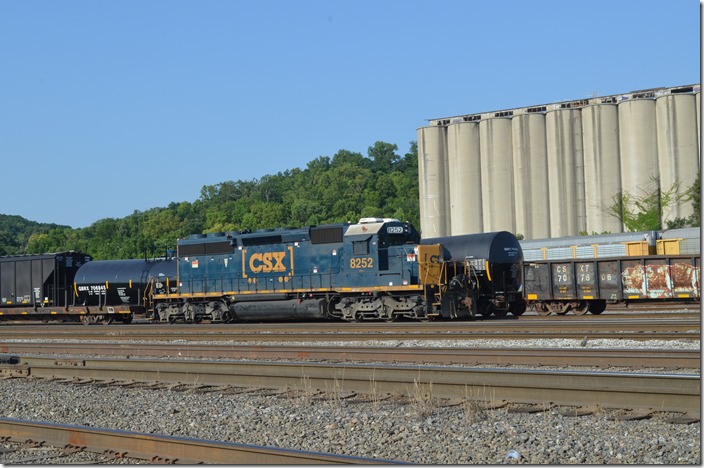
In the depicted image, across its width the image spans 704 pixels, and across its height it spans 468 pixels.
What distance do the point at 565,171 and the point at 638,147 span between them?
24.6 feet

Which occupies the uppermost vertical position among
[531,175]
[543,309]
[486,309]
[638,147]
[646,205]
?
[638,147]

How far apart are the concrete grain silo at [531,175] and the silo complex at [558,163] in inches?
4.0

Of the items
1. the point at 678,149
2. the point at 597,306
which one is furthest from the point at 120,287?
the point at 678,149

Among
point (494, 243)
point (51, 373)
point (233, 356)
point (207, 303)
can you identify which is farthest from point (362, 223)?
point (51, 373)

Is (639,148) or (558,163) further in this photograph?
(558,163)

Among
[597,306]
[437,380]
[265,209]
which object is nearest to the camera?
[437,380]

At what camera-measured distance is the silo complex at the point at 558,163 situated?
74625mm

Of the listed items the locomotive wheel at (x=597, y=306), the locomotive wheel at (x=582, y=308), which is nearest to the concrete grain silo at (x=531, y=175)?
the locomotive wheel at (x=597, y=306)

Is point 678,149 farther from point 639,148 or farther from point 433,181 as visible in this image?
point 433,181

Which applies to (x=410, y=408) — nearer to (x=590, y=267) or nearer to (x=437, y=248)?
(x=437, y=248)

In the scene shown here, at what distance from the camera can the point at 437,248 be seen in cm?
2672

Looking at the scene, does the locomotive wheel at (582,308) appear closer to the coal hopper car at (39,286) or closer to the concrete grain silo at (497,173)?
the coal hopper car at (39,286)

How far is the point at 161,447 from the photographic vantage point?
7891 mm

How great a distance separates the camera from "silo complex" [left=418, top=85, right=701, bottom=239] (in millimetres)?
74625
